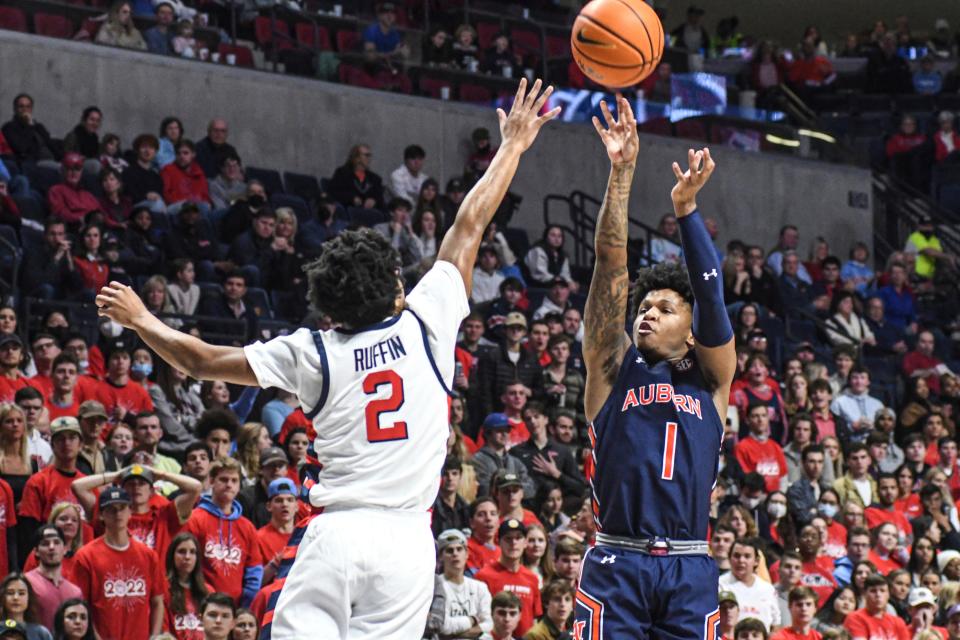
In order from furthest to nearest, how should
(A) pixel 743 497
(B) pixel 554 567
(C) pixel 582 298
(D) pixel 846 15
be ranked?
(D) pixel 846 15, (C) pixel 582 298, (A) pixel 743 497, (B) pixel 554 567

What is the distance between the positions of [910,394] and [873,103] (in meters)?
8.77

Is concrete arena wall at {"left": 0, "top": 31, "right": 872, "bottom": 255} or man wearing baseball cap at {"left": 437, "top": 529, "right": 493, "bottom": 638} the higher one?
concrete arena wall at {"left": 0, "top": 31, "right": 872, "bottom": 255}

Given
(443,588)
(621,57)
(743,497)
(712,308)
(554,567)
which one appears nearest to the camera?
(712,308)

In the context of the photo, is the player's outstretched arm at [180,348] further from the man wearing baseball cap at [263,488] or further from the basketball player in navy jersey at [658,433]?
the man wearing baseball cap at [263,488]

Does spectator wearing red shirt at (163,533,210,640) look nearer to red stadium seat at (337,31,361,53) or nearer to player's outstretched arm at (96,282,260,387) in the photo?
player's outstretched arm at (96,282,260,387)

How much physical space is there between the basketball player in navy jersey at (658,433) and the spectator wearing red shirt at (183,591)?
14.9 feet

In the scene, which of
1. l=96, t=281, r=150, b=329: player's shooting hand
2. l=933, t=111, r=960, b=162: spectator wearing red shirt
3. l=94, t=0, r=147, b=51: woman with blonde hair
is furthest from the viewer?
l=933, t=111, r=960, b=162: spectator wearing red shirt

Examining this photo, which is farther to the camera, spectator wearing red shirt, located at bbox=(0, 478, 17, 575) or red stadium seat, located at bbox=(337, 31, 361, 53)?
red stadium seat, located at bbox=(337, 31, 361, 53)

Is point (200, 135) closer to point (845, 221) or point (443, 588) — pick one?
point (443, 588)

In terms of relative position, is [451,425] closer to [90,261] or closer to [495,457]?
[495,457]

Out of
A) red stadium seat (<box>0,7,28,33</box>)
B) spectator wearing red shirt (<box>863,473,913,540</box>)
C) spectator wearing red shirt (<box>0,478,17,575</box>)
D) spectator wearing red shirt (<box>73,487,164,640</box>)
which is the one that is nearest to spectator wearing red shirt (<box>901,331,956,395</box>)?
spectator wearing red shirt (<box>863,473,913,540</box>)

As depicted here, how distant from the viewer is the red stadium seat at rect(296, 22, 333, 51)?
62.9 ft

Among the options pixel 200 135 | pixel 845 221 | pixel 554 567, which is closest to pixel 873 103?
pixel 845 221

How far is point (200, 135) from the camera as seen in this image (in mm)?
17953
